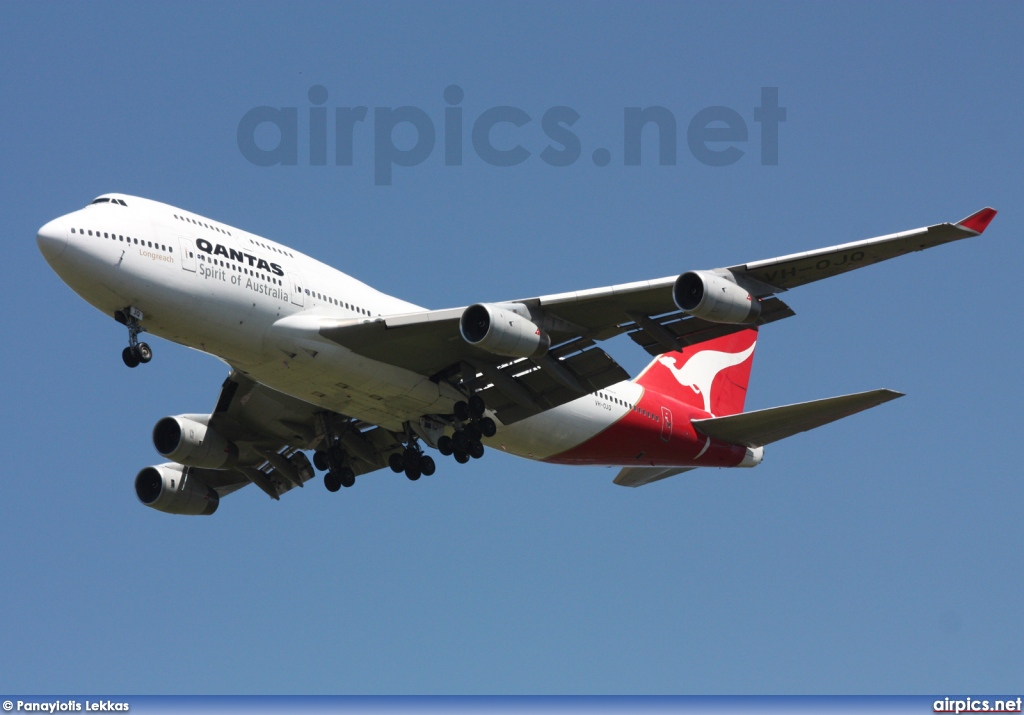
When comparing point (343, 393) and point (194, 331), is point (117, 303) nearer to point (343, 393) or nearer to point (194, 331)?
point (194, 331)

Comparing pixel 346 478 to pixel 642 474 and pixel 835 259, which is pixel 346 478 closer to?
pixel 642 474

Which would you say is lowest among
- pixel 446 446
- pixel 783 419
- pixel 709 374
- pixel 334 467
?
pixel 446 446

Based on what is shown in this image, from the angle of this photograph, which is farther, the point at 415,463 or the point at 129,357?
the point at 415,463

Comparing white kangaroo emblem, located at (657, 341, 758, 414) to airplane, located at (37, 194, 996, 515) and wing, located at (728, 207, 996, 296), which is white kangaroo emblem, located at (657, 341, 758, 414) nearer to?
airplane, located at (37, 194, 996, 515)

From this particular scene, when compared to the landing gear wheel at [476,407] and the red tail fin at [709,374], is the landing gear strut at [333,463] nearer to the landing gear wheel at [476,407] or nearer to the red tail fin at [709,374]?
the landing gear wheel at [476,407]

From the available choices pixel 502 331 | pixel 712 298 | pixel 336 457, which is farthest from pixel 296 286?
pixel 712 298

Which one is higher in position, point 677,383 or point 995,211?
point 677,383

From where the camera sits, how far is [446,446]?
35.2 meters

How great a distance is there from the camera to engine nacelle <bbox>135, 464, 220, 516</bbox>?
40.2 metres

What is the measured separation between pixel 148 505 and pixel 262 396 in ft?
19.8

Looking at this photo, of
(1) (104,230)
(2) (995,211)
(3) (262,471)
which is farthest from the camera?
(3) (262,471)

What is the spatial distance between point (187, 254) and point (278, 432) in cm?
869

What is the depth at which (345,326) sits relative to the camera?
32.2 meters

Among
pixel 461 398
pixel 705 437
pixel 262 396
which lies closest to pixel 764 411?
pixel 705 437
